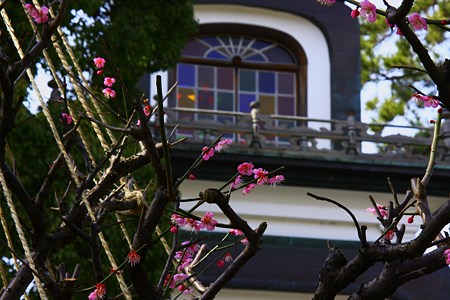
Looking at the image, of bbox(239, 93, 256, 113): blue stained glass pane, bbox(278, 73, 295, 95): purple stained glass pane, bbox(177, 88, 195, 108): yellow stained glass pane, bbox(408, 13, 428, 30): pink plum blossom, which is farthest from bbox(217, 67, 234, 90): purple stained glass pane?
bbox(408, 13, 428, 30): pink plum blossom

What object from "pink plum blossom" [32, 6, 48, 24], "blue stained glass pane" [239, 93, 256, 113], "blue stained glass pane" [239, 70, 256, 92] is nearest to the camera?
"pink plum blossom" [32, 6, 48, 24]

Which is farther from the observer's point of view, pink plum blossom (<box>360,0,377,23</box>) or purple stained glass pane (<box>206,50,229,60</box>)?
purple stained glass pane (<box>206,50,229,60</box>)

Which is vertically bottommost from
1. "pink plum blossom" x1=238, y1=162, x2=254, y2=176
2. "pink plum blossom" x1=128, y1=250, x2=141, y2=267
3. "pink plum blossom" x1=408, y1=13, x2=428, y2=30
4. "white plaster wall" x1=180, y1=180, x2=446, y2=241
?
"white plaster wall" x1=180, y1=180, x2=446, y2=241

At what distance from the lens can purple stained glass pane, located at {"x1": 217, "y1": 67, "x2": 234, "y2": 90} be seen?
17.2 meters

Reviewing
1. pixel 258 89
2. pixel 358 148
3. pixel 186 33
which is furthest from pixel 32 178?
pixel 258 89

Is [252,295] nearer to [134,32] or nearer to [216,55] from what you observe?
[134,32]

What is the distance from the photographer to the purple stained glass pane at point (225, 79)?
17172 mm

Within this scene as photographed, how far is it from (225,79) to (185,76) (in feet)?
2.08

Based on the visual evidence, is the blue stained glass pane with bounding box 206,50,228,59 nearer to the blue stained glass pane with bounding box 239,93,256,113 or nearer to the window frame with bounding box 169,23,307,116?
the window frame with bounding box 169,23,307,116

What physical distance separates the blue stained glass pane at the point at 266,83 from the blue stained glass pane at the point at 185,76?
105cm

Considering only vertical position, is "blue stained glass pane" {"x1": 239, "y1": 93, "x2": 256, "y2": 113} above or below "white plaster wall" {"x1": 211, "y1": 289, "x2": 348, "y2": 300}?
above

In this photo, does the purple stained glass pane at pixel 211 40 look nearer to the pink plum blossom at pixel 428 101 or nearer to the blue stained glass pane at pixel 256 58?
the blue stained glass pane at pixel 256 58

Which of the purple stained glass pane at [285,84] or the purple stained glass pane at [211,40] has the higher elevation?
the purple stained glass pane at [211,40]

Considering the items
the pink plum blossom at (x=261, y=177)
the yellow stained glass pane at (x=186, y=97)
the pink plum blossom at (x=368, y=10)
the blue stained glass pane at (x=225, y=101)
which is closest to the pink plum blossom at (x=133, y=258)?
the pink plum blossom at (x=261, y=177)
